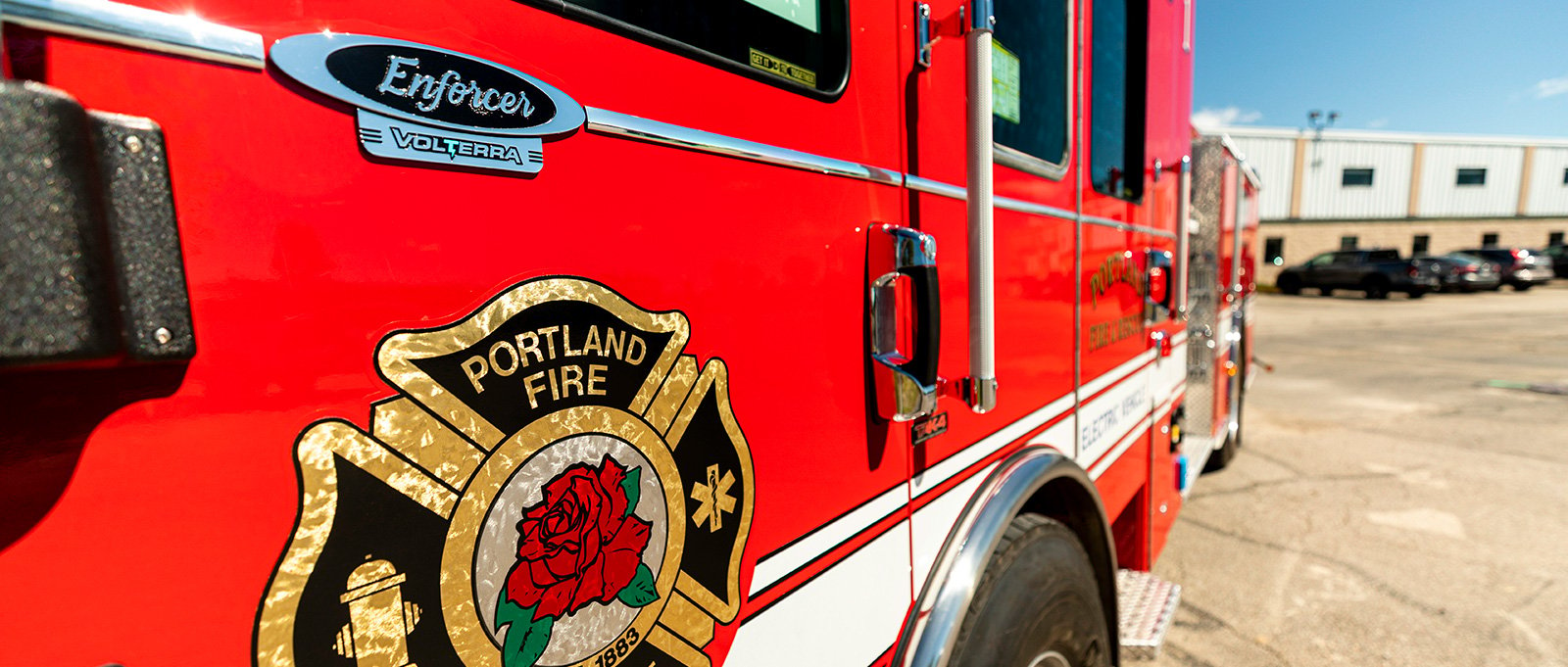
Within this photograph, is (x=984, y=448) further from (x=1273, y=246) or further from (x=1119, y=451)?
(x=1273, y=246)

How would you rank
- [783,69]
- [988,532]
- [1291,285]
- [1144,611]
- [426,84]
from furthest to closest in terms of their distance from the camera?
1. [1291,285]
2. [1144,611]
3. [988,532]
4. [783,69]
5. [426,84]

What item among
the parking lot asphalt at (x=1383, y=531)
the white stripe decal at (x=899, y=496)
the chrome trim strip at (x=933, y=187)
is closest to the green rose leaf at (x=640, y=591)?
the white stripe decal at (x=899, y=496)

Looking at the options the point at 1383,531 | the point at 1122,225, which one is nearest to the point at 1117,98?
the point at 1122,225

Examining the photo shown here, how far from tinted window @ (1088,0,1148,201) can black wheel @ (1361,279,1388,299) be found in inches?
1010

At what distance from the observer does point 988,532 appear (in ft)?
4.81

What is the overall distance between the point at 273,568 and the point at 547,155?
0.41 m

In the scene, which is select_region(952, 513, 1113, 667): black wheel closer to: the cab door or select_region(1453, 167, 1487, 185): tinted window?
the cab door

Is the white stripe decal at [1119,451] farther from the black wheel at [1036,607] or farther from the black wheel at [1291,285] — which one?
the black wheel at [1291,285]

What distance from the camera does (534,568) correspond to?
707mm

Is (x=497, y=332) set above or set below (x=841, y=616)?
above

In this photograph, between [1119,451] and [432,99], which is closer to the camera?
[432,99]

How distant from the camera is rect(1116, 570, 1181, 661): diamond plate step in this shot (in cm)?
240

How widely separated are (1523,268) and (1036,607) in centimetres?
3015

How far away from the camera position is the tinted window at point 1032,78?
1.58 meters
